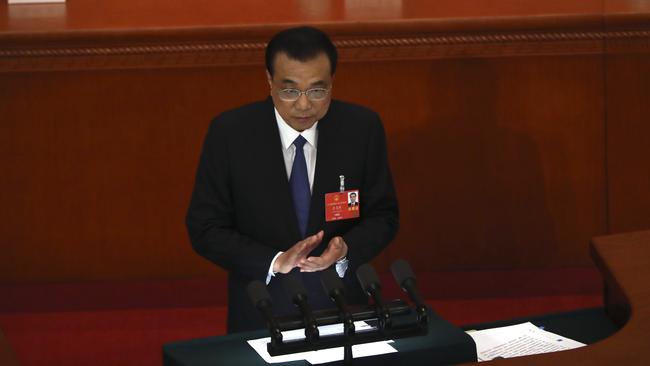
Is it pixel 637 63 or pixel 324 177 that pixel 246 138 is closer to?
pixel 324 177

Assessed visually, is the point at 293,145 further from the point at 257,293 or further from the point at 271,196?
the point at 257,293

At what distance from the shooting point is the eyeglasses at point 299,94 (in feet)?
9.66

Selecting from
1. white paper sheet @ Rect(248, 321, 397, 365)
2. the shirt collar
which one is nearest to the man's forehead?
the shirt collar

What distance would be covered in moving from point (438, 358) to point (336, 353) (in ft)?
0.67

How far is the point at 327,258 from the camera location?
9.46ft

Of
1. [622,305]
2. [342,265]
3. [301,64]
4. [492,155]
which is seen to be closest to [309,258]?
[342,265]

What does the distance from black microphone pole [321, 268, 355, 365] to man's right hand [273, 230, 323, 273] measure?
0.46 metres

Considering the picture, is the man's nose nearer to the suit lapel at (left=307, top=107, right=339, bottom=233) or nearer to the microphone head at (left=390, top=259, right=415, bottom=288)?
the suit lapel at (left=307, top=107, right=339, bottom=233)

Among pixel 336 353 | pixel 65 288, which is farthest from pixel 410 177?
pixel 336 353

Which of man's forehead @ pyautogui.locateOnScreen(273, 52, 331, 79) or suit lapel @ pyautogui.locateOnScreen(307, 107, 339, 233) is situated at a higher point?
man's forehead @ pyautogui.locateOnScreen(273, 52, 331, 79)

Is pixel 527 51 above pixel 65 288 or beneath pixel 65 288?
above

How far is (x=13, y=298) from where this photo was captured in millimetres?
4664

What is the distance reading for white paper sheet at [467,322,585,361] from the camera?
269cm

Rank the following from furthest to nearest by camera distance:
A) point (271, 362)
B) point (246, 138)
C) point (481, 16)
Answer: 1. point (481, 16)
2. point (246, 138)
3. point (271, 362)
